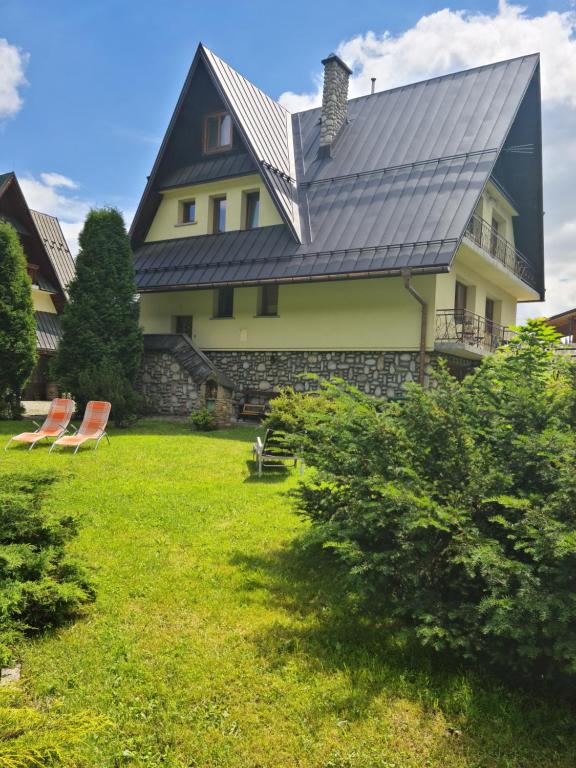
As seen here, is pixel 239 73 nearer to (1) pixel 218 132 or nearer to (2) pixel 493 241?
(1) pixel 218 132

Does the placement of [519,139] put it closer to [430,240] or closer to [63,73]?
[430,240]

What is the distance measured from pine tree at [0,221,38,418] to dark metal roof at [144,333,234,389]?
11.0ft

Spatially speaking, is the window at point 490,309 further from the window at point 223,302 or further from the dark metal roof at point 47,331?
the dark metal roof at point 47,331

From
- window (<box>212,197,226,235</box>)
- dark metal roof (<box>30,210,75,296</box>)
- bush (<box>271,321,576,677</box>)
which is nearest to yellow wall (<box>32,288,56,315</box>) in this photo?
dark metal roof (<box>30,210,75,296</box>)

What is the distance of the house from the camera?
14.8m

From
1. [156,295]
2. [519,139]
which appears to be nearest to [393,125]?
[519,139]

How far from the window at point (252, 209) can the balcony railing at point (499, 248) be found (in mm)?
6784

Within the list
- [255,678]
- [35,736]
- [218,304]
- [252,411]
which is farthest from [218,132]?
[35,736]

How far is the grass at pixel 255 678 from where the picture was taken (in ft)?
8.71

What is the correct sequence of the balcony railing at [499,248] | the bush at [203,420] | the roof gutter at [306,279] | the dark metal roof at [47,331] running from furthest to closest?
the dark metal roof at [47,331] < the balcony railing at [499,248] < the bush at [203,420] < the roof gutter at [306,279]

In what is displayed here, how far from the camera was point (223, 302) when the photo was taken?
19.0 m

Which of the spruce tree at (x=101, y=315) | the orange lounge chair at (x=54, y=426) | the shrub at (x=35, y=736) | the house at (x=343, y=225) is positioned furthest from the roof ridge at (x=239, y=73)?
the shrub at (x=35, y=736)

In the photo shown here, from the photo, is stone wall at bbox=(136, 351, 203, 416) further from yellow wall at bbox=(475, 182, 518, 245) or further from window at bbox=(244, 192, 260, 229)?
yellow wall at bbox=(475, 182, 518, 245)

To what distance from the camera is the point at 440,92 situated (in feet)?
59.3
